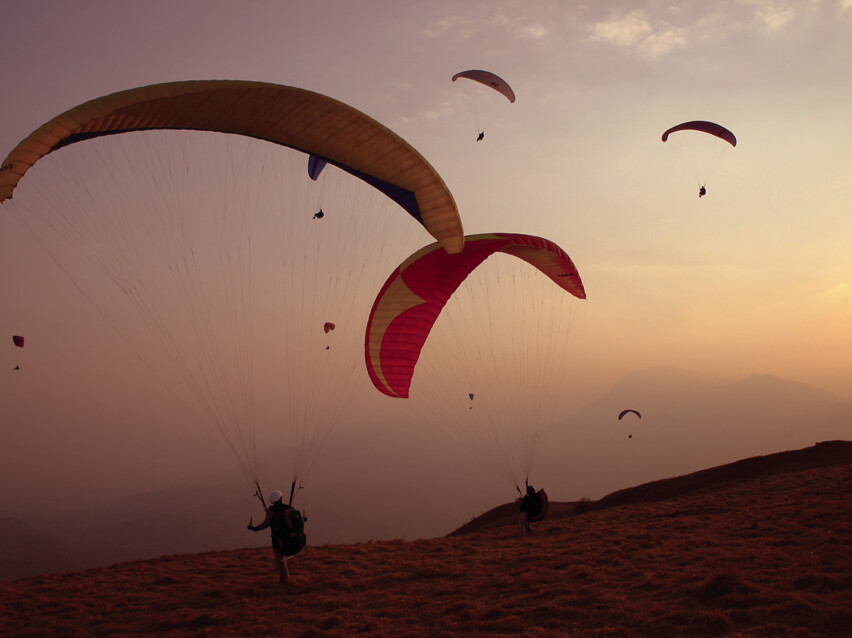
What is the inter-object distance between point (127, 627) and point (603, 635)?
7.84m

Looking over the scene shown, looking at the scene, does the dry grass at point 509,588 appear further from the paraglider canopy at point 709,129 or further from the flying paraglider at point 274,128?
the paraglider canopy at point 709,129

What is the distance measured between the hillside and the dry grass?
0.03 meters

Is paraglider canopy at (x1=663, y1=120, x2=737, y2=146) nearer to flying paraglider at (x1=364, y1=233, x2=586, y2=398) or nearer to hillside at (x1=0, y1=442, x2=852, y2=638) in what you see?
flying paraglider at (x1=364, y1=233, x2=586, y2=398)

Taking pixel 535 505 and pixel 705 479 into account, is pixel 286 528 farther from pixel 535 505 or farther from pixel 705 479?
pixel 705 479

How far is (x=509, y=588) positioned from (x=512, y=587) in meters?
0.07

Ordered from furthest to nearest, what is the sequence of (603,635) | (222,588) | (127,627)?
(222,588) < (127,627) < (603,635)

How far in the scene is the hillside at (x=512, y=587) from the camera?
830cm

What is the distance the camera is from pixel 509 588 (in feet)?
34.4

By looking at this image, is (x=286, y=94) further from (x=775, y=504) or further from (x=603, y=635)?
(x=775, y=504)

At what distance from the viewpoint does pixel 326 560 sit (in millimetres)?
13812

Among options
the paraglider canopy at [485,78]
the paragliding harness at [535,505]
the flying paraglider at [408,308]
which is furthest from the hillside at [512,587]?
the paraglider canopy at [485,78]

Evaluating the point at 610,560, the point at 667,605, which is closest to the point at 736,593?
the point at 667,605

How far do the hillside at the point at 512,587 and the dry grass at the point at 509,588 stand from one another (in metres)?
0.03

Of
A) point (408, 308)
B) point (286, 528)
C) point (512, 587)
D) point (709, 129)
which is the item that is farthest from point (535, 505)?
point (709, 129)
